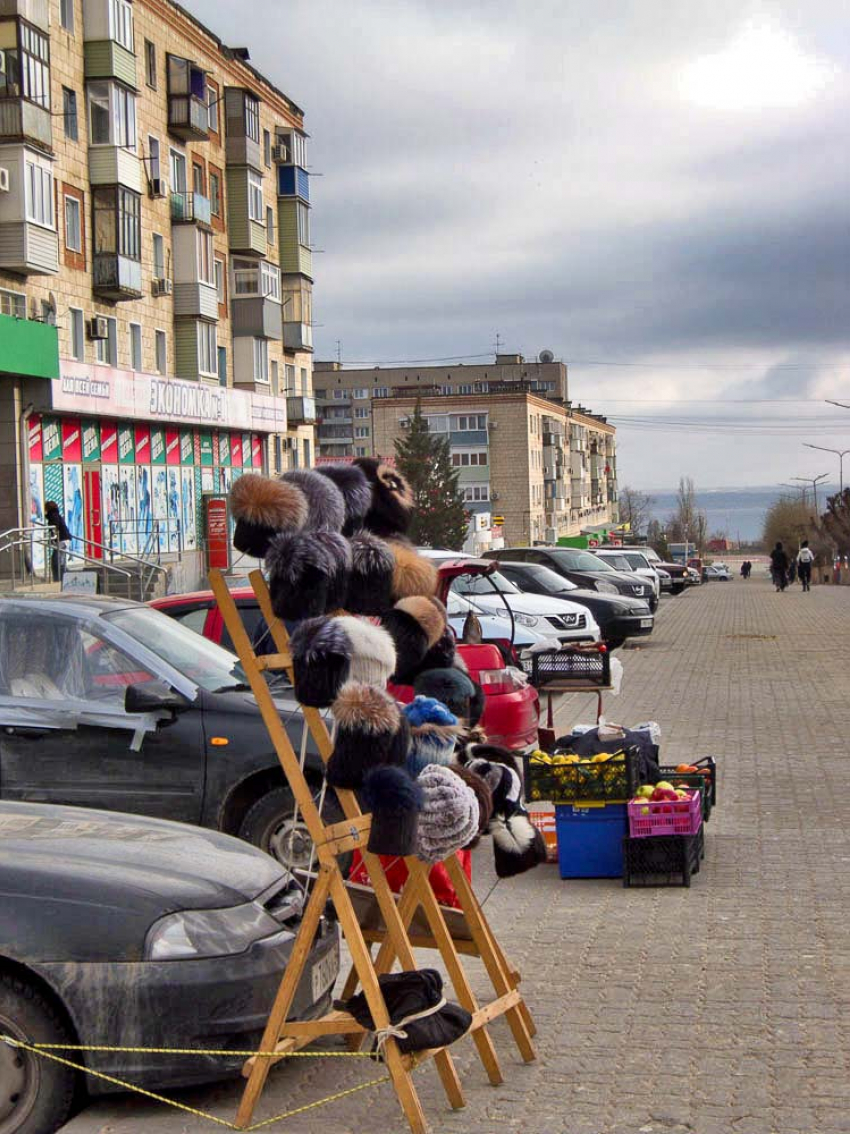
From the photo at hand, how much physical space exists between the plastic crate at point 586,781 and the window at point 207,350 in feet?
127

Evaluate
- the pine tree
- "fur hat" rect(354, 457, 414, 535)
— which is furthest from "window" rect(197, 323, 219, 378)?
"fur hat" rect(354, 457, 414, 535)

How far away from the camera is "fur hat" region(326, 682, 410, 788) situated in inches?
179

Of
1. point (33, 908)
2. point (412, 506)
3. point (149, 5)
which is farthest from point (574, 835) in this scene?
point (149, 5)

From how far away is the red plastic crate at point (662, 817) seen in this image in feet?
26.2

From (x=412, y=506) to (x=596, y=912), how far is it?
10.4 ft

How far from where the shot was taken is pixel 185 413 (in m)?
43.2

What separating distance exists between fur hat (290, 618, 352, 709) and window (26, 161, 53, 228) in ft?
104

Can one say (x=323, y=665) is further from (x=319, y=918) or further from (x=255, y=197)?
(x=255, y=197)

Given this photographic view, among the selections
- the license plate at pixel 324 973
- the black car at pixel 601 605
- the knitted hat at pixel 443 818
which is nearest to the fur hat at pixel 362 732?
the knitted hat at pixel 443 818

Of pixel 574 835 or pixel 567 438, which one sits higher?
pixel 567 438

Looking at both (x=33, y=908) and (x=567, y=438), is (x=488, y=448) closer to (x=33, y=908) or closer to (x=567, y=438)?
(x=567, y=438)

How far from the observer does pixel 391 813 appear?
454 centimetres

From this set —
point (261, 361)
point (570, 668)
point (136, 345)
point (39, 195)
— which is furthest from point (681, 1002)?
point (261, 361)

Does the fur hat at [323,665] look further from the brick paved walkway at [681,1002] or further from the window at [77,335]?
the window at [77,335]
